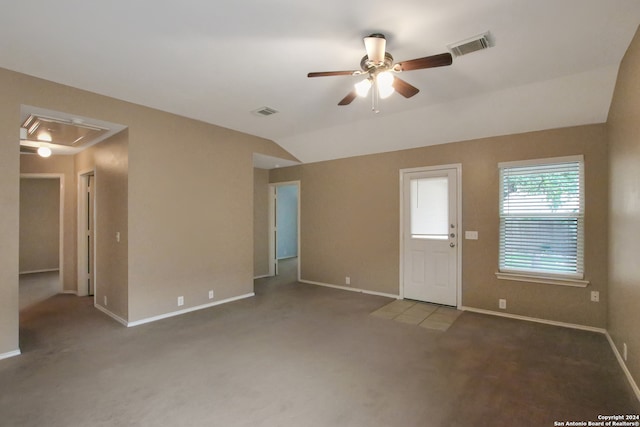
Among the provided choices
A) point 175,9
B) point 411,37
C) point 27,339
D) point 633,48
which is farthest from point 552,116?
point 27,339

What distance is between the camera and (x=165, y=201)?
4.20 meters

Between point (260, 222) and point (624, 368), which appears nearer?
point (624, 368)

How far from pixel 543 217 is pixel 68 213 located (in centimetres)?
747

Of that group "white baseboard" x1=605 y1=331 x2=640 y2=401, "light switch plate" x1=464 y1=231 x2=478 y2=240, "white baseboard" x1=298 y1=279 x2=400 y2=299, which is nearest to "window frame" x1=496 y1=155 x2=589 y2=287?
"light switch plate" x1=464 y1=231 x2=478 y2=240

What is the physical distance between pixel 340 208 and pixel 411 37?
3665mm

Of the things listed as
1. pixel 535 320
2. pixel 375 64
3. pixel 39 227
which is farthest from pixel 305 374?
pixel 39 227

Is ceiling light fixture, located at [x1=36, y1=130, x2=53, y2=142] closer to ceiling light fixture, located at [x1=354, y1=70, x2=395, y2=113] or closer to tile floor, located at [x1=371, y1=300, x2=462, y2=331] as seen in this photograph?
ceiling light fixture, located at [x1=354, y1=70, x2=395, y2=113]

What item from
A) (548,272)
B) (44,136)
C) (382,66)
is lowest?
(548,272)

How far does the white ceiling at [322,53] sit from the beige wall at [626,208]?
1.02ft

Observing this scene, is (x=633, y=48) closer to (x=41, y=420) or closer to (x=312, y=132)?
(x=312, y=132)

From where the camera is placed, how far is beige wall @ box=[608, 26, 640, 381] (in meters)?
2.27

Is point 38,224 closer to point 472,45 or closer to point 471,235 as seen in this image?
point 471,235

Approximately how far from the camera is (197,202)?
4.55 meters

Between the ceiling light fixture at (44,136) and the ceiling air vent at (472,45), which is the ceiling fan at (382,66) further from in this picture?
the ceiling light fixture at (44,136)
